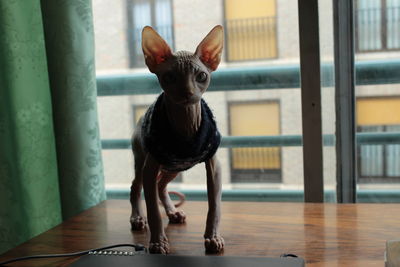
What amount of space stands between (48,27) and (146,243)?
2.10ft

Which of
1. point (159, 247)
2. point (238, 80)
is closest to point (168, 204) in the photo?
point (159, 247)

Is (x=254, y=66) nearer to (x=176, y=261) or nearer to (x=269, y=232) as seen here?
(x=269, y=232)

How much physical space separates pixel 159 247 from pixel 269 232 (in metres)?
0.26

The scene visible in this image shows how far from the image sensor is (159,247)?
87 centimetres

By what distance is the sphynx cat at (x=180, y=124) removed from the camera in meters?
0.80

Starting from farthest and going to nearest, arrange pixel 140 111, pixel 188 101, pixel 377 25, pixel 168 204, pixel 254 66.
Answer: pixel 140 111 < pixel 254 66 < pixel 377 25 < pixel 168 204 < pixel 188 101

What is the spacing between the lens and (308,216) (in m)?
1.07

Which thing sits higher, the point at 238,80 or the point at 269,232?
the point at 238,80

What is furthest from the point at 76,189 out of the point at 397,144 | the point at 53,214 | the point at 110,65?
the point at 397,144

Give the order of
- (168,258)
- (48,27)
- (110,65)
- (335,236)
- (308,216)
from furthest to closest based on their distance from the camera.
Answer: (110,65) < (48,27) < (308,216) < (335,236) < (168,258)

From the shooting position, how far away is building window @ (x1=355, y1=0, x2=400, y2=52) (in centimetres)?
125

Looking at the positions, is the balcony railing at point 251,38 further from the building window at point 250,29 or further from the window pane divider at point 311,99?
the window pane divider at point 311,99

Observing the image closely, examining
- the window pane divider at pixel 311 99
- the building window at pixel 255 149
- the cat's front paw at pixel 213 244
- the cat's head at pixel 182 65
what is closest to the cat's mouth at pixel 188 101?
the cat's head at pixel 182 65

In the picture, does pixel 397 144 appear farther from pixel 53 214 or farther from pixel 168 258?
pixel 53 214
